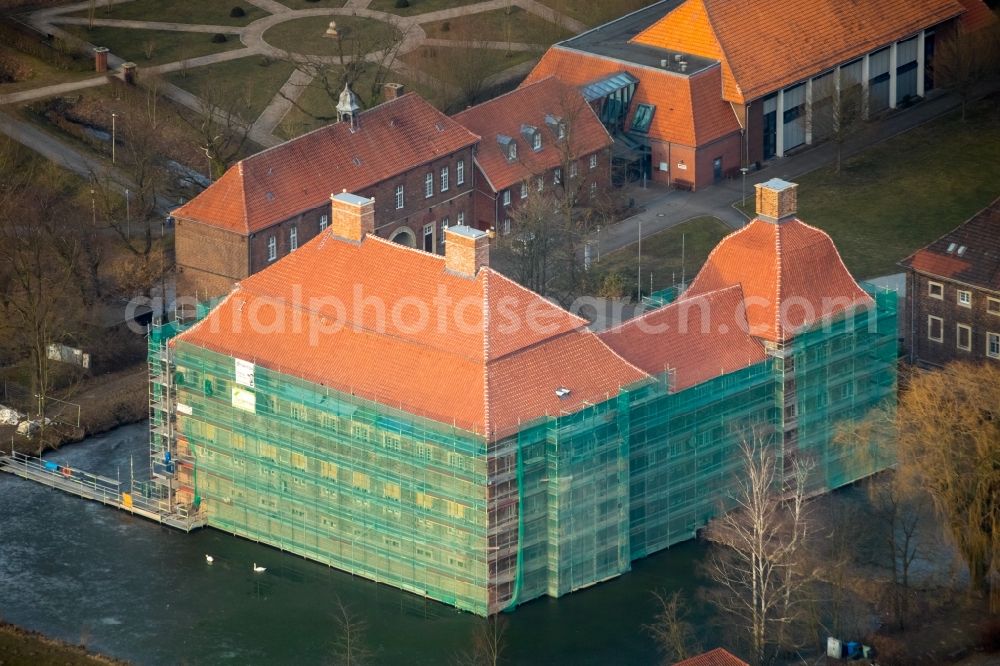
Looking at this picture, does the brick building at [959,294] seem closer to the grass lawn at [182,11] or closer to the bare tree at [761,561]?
the bare tree at [761,561]

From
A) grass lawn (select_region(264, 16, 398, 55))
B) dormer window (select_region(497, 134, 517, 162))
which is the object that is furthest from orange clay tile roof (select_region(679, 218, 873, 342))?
grass lawn (select_region(264, 16, 398, 55))

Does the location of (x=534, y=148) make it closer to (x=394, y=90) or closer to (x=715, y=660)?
(x=394, y=90)

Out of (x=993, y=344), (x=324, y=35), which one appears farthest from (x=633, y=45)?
(x=993, y=344)

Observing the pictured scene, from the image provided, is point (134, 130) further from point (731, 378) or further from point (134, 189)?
point (731, 378)

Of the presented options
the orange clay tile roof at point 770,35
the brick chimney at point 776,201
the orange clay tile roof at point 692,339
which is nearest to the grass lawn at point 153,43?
the orange clay tile roof at point 770,35

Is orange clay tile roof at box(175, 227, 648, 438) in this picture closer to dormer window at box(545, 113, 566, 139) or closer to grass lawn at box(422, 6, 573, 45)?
dormer window at box(545, 113, 566, 139)
